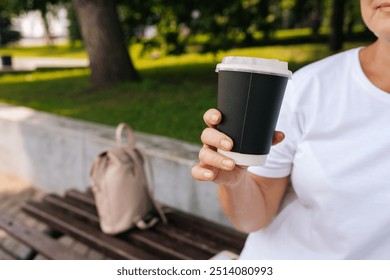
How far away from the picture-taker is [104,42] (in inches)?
307

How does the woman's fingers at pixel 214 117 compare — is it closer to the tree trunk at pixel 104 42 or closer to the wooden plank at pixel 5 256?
the wooden plank at pixel 5 256

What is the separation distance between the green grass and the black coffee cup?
11.5 feet

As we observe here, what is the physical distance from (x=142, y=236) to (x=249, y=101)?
1.75 meters

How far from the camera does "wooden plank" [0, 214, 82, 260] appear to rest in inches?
96.0

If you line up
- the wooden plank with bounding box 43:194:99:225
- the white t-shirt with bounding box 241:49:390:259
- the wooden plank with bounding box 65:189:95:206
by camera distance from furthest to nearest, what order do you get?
the wooden plank with bounding box 65:189:95:206 → the wooden plank with bounding box 43:194:99:225 → the white t-shirt with bounding box 241:49:390:259

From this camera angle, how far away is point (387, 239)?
56.3 inches

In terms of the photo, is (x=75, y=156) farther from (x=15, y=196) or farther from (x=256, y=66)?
(x=256, y=66)

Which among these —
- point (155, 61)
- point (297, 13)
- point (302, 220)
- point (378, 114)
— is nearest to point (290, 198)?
point (302, 220)

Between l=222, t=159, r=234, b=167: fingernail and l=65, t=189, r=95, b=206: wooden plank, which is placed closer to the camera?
l=222, t=159, r=234, b=167: fingernail

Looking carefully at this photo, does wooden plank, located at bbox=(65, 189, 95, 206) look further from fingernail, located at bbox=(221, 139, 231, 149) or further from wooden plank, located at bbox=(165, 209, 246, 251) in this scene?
fingernail, located at bbox=(221, 139, 231, 149)

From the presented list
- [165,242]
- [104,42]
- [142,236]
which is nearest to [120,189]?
[142,236]

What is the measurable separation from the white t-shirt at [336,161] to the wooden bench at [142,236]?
1.00 metres

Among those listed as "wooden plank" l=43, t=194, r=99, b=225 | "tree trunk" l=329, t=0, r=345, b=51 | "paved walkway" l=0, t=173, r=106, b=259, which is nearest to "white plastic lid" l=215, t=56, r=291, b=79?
"wooden plank" l=43, t=194, r=99, b=225
